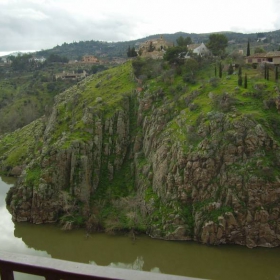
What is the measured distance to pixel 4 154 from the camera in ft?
184

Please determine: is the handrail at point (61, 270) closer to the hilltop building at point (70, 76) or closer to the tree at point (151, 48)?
the tree at point (151, 48)

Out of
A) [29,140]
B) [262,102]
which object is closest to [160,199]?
[262,102]

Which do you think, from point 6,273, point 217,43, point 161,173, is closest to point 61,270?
point 6,273

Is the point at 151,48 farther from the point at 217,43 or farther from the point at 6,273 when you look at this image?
the point at 6,273

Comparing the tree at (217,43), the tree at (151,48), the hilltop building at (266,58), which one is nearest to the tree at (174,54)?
the hilltop building at (266,58)

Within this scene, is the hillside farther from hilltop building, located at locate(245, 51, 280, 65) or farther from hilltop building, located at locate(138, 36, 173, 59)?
hilltop building, located at locate(245, 51, 280, 65)

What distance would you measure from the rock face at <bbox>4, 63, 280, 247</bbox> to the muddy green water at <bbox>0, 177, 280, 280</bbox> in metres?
1.08

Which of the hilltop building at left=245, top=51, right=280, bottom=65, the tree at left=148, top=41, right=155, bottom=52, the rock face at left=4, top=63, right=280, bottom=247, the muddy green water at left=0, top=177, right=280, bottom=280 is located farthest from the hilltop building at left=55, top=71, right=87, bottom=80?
the muddy green water at left=0, top=177, right=280, bottom=280

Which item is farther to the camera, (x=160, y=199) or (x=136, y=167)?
(x=136, y=167)

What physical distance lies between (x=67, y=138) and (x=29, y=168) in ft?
16.2

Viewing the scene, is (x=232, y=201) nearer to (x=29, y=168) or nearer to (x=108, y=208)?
(x=108, y=208)

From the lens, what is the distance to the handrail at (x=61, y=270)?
2324 mm

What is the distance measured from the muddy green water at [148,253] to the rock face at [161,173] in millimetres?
1078

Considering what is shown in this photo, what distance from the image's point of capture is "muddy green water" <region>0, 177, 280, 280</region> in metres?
24.5
